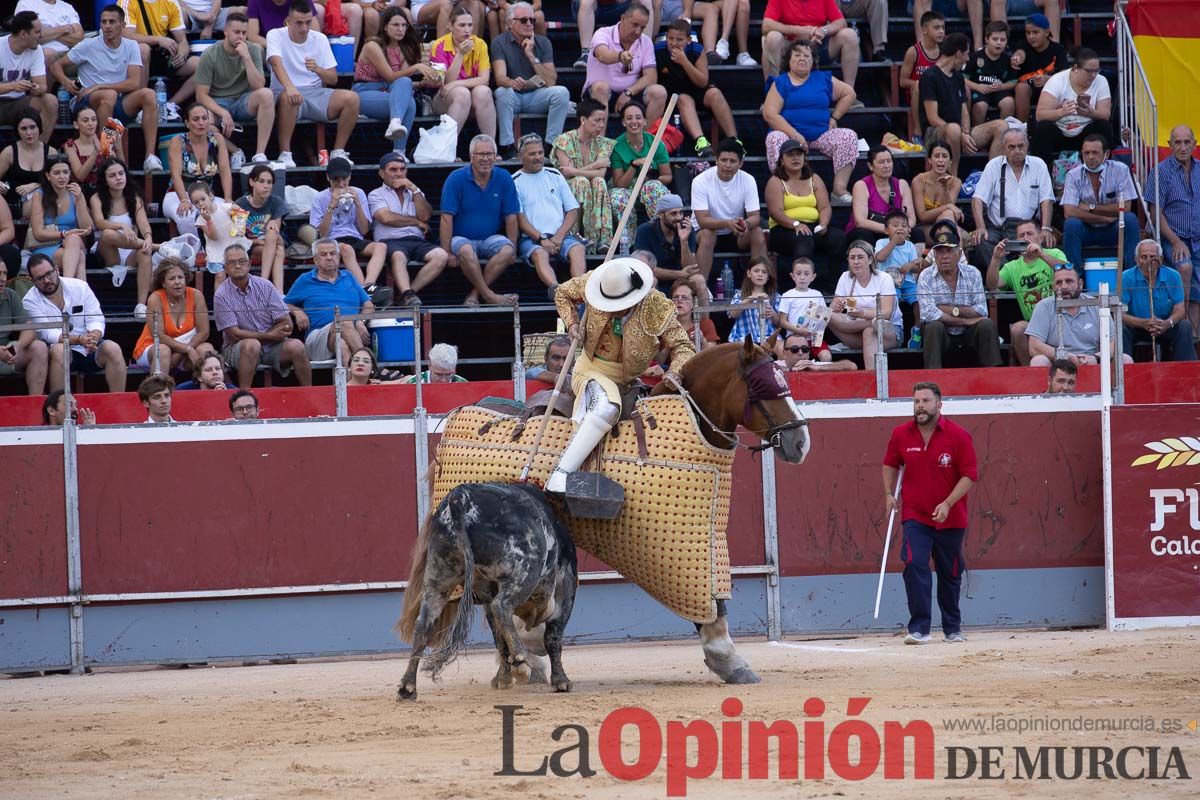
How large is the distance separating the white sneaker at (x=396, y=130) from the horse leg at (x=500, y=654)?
6.61 meters

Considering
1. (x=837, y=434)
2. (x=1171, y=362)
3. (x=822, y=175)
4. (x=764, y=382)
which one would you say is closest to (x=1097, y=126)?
(x=822, y=175)

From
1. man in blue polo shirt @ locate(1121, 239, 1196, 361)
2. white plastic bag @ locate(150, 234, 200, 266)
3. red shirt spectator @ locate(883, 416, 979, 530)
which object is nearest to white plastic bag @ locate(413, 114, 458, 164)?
white plastic bag @ locate(150, 234, 200, 266)

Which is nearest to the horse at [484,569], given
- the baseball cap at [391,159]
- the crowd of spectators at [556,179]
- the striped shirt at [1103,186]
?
the crowd of spectators at [556,179]

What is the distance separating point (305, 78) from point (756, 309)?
198 inches

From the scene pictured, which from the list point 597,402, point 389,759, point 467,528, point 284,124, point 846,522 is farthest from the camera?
point 284,124

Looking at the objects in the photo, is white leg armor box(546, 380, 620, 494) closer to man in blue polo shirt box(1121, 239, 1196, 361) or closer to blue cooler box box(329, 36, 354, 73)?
man in blue polo shirt box(1121, 239, 1196, 361)

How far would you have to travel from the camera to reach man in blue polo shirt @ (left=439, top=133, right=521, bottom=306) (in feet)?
40.2

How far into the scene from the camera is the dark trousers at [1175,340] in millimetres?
11289

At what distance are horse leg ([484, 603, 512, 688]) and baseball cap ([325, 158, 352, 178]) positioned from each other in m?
5.75

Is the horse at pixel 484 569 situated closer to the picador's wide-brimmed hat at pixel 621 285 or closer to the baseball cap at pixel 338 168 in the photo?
the picador's wide-brimmed hat at pixel 621 285

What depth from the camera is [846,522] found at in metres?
10.6

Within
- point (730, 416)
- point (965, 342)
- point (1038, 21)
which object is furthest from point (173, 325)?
point (1038, 21)

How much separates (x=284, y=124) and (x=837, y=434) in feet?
18.3

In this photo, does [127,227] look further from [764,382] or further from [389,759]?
[389,759]
